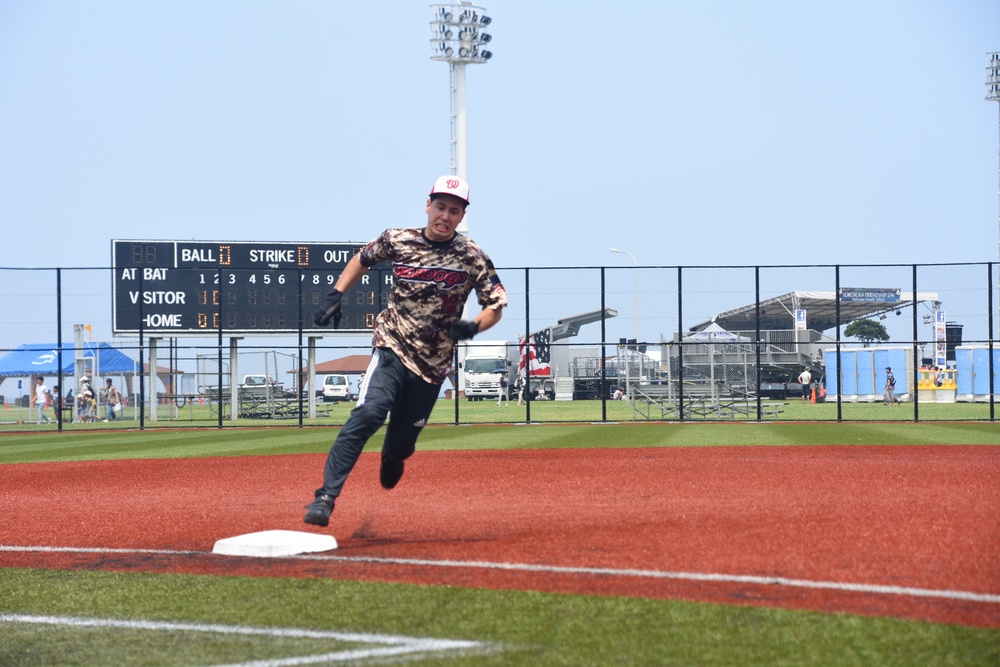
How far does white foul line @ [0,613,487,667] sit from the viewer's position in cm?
383

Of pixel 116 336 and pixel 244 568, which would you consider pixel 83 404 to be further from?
pixel 244 568

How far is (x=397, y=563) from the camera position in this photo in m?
5.83

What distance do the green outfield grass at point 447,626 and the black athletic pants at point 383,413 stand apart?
1.28 meters

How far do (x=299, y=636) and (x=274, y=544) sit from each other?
7.00 feet

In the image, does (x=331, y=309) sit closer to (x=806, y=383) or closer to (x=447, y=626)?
(x=447, y=626)

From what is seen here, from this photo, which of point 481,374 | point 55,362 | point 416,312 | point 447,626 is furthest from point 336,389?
point 447,626

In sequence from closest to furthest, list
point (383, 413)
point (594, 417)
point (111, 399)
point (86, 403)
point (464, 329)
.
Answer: point (464, 329)
point (383, 413)
point (594, 417)
point (86, 403)
point (111, 399)

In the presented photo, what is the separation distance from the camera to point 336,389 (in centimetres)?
6431

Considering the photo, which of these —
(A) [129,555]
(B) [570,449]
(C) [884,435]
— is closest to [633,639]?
(A) [129,555]

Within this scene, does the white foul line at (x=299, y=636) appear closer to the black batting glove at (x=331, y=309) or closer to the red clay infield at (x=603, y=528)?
the red clay infield at (x=603, y=528)

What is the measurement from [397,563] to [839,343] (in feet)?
73.9

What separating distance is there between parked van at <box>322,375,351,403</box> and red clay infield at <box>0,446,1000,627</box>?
4935cm

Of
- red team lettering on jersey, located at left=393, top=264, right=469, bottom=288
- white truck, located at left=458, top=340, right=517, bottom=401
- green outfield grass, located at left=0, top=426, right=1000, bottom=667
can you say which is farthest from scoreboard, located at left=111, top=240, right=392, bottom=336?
green outfield grass, located at left=0, top=426, right=1000, bottom=667

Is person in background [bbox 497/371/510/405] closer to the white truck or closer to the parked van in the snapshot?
the white truck
